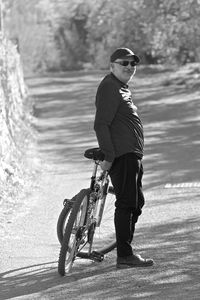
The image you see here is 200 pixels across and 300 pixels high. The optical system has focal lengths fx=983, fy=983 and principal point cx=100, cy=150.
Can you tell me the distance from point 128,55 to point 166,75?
2532 centimetres

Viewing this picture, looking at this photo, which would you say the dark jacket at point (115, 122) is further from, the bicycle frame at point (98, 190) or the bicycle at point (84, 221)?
the bicycle frame at point (98, 190)

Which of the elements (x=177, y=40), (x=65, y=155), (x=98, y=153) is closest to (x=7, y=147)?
(x=65, y=155)

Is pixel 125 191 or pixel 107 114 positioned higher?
pixel 107 114

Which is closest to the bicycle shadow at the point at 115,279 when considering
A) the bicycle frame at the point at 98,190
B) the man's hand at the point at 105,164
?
the bicycle frame at the point at 98,190

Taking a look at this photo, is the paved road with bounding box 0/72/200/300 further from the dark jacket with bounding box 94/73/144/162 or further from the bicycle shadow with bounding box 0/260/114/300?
the dark jacket with bounding box 94/73/144/162

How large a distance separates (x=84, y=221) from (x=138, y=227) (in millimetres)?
2125

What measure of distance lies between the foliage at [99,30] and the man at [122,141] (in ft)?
59.2

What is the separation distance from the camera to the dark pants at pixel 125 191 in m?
7.86

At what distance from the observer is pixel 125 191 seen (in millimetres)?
7871

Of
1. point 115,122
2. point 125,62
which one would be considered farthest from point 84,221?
point 125,62

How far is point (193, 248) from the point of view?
28.4 ft

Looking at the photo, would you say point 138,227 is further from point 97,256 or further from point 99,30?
point 99,30

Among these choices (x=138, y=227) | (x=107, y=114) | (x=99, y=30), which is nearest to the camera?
(x=107, y=114)

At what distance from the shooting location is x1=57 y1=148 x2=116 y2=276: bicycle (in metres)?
7.66
